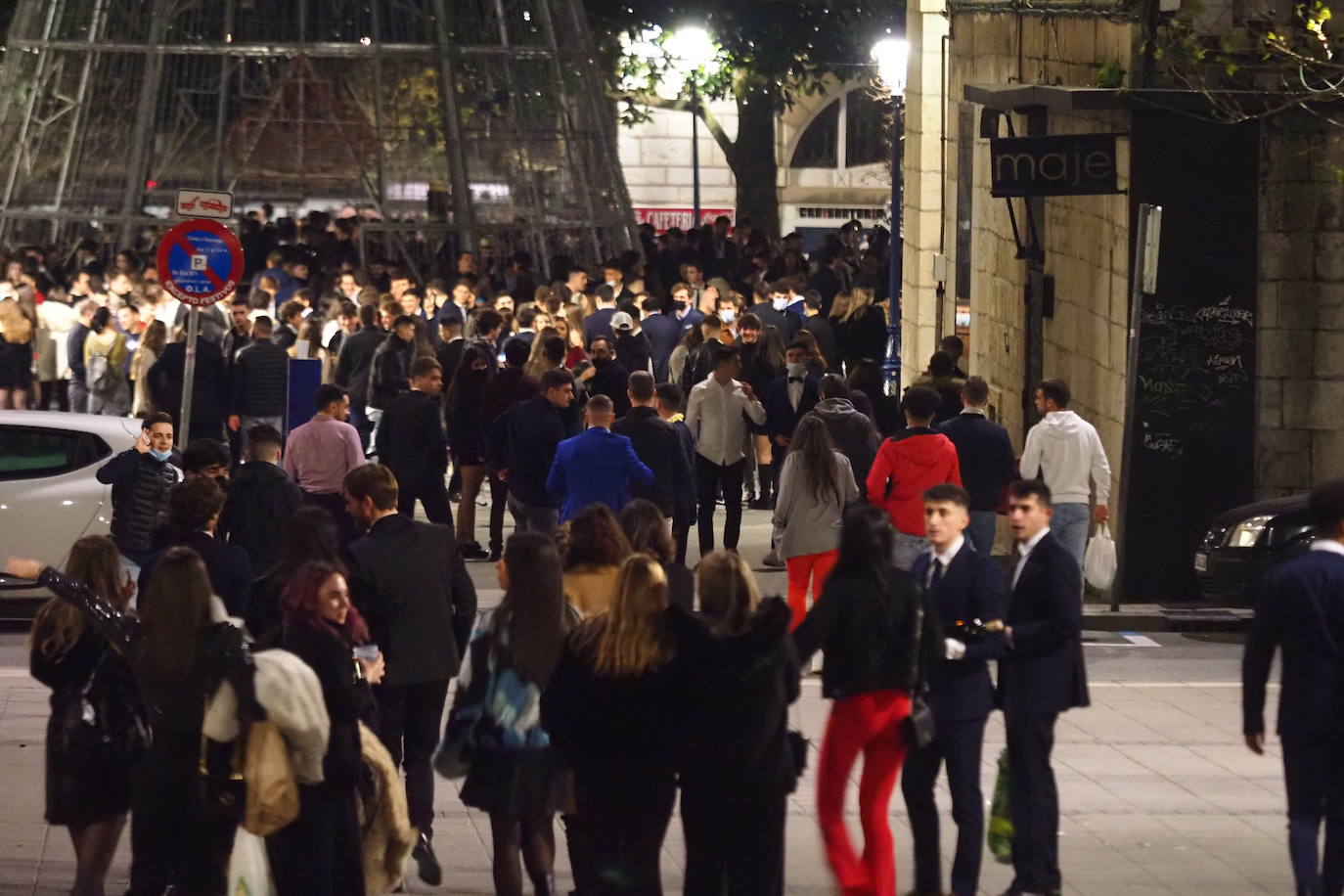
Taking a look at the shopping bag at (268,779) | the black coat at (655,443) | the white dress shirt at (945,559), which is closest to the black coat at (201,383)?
the black coat at (655,443)

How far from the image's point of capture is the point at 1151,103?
641 inches

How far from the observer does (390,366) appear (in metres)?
18.7

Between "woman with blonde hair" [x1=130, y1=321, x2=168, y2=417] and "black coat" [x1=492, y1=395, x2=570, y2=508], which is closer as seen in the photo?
"black coat" [x1=492, y1=395, x2=570, y2=508]

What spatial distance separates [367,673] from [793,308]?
15.2 m

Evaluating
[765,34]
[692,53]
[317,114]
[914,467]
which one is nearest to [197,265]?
[914,467]

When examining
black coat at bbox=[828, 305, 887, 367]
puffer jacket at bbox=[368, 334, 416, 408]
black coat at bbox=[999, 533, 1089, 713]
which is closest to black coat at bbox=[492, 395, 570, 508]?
puffer jacket at bbox=[368, 334, 416, 408]

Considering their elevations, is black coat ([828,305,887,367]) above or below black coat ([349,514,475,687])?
above

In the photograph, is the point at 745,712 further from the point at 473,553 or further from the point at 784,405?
the point at 473,553

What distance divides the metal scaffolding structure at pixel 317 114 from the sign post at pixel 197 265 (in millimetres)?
13092

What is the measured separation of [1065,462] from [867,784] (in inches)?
253

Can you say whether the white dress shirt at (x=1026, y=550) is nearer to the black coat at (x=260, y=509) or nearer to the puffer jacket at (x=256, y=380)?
the black coat at (x=260, y=509)

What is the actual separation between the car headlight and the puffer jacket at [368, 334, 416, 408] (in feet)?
20.5

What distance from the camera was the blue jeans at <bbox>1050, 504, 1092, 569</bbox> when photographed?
14672 mm

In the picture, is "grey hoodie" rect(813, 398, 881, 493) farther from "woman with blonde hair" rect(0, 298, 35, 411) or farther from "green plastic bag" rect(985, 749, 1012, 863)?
"woman with blonde hair" rect(0, 298, 35, 411)
